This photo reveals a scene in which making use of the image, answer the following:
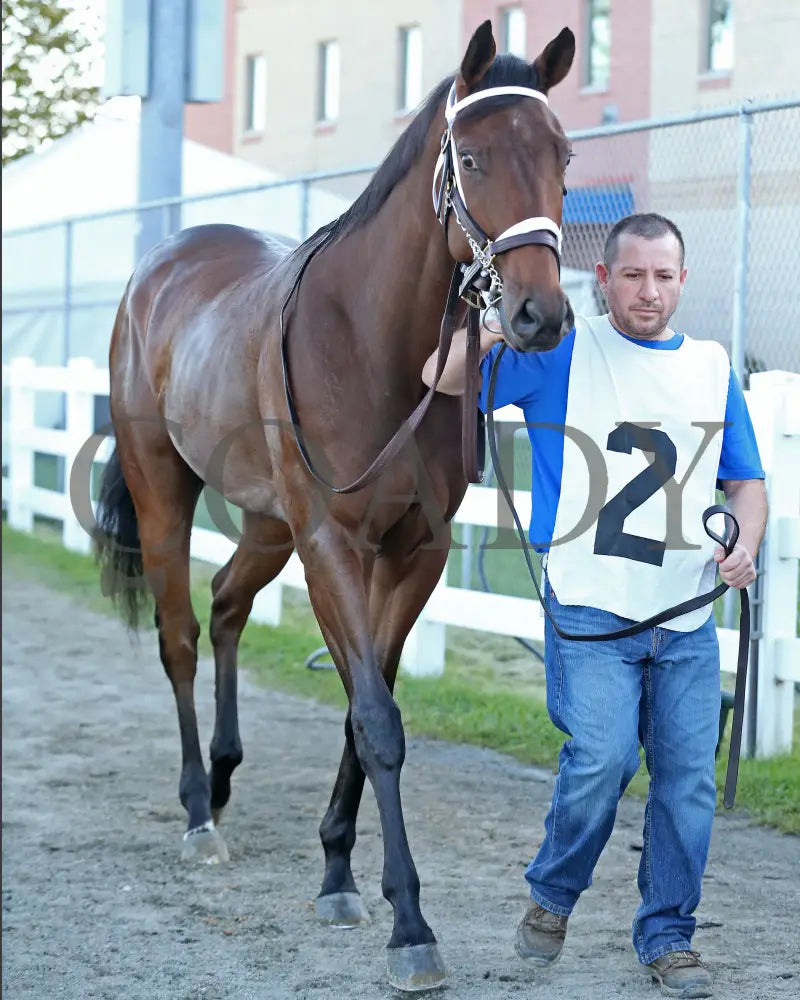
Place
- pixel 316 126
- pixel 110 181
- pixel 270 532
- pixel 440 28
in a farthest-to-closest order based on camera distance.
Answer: pixel 316 126, pixel 440 28, pixel 110 181, pixel 270 532

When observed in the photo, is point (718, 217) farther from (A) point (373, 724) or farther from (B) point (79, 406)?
(B) point (79, 406)

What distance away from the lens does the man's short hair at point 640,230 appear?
3.00 metres

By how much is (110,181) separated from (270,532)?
10013 millimetres

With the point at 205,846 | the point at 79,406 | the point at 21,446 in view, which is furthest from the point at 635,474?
the point at 21,446

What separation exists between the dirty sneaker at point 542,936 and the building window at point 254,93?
24.9 metres

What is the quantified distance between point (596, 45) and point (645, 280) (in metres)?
18.3

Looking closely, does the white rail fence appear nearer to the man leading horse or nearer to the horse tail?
the horse tail

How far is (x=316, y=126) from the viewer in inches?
958

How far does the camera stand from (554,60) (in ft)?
9.93

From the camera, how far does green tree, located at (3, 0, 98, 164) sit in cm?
1961

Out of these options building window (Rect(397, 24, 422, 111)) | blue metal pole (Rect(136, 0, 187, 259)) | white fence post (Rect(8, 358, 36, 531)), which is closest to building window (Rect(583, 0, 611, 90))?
building window (Rect(397, 24, 422, 111))

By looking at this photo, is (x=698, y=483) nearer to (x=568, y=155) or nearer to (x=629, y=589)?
(x=629, y=589)

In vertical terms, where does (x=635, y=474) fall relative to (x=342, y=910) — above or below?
above

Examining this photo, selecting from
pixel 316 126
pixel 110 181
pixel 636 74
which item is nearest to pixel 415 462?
pixel 110 181
